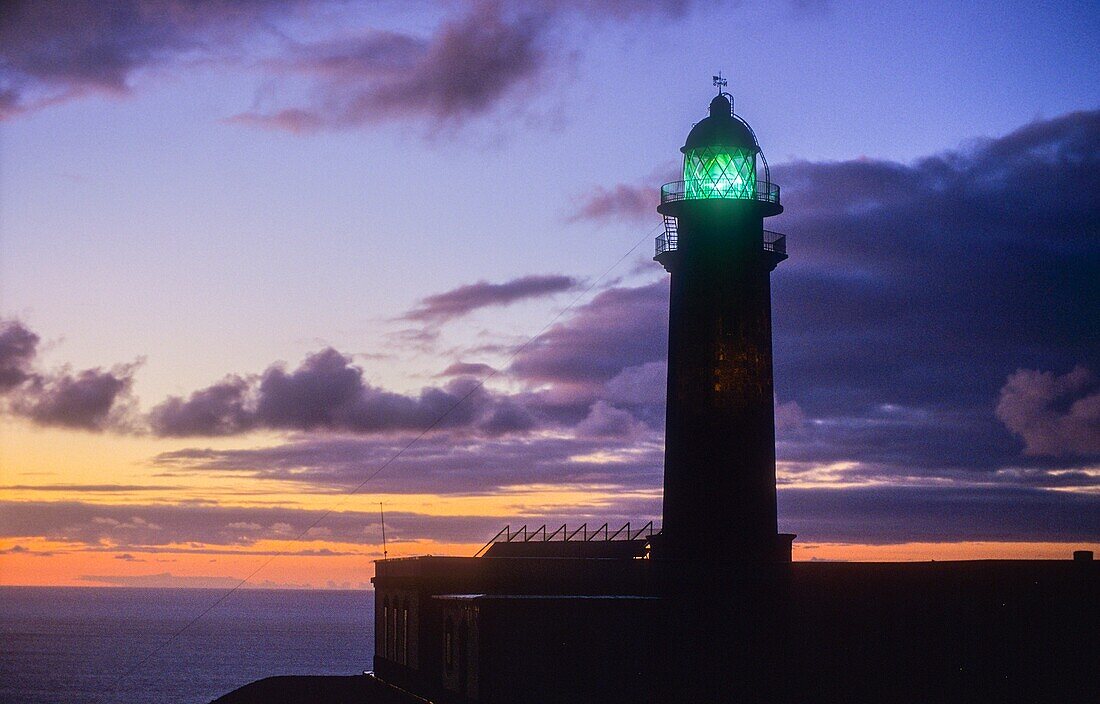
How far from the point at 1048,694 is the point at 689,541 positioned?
12.3 metres

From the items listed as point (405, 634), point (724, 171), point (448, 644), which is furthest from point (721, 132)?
point (405, 634)

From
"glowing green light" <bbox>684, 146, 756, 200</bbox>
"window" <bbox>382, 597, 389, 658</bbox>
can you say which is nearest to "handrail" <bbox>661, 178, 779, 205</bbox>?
"glowing green light" <bbox>684, 146, 756, 200</bbox>

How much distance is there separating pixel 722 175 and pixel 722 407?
830 cm

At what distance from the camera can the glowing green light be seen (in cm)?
4491

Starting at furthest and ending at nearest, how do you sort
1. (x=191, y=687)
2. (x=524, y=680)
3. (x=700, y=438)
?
(x=191, y=687), (x=700, y=438), (x=524, y=680)

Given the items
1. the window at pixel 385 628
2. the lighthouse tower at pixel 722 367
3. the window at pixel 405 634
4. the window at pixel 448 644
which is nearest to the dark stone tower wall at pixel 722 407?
the lighthouse tower at pixel 722 367

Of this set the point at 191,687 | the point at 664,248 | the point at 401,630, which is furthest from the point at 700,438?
the point at 191,687

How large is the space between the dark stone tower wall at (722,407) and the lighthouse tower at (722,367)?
3 centimetres

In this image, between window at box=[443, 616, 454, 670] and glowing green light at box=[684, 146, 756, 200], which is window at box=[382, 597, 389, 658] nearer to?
Result: window at box=[443, 616, 454, 670]

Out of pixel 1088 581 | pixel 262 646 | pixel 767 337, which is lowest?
pixel 262 646

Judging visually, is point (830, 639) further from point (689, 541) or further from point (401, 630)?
point (401, 630)

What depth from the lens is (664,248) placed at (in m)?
45.9

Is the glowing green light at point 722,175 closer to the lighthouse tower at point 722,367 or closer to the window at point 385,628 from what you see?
the lighthouse tower at point 722,367

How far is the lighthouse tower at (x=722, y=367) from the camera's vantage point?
43.3 m
